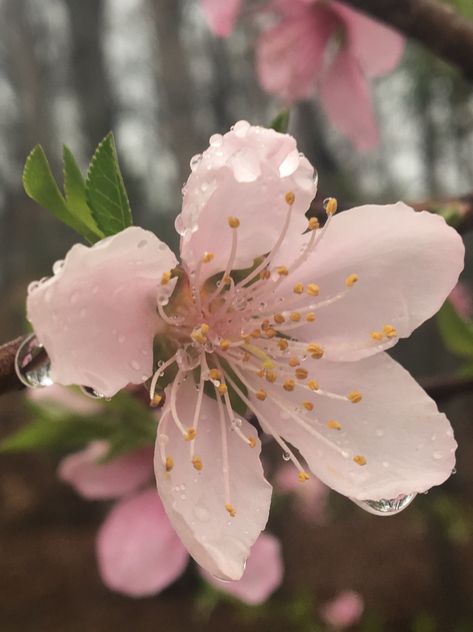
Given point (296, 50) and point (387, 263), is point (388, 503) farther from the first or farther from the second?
point (296, 50)

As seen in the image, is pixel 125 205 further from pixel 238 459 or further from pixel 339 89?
pixel 339 89

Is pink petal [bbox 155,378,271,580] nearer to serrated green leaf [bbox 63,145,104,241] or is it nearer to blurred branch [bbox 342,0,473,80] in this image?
serrated green leaf [bbox 63,145,104,241]

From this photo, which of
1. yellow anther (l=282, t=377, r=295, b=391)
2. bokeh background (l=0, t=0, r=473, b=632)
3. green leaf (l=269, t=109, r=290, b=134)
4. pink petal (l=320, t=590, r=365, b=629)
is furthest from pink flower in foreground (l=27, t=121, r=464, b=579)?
pink petal (l=320, t=590, r=365, b=629)

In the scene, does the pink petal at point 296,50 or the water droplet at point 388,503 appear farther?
the pink petal at point 296,50

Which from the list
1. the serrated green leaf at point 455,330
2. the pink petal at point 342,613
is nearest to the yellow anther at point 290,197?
the serrated green leaf at point 455,330

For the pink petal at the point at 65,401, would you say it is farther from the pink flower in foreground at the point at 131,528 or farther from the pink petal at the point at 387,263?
the pink petal at the point at 387,263

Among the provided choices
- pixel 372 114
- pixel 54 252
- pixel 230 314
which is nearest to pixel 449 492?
pixel 372 114

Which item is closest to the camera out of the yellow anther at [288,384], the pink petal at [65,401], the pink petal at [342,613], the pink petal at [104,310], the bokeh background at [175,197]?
the pink petal at [104,310]
